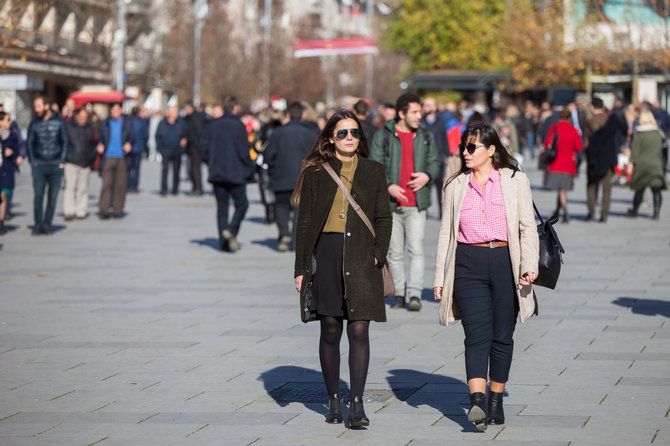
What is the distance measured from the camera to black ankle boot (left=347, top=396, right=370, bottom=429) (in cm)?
662

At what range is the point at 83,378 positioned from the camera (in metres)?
8.04

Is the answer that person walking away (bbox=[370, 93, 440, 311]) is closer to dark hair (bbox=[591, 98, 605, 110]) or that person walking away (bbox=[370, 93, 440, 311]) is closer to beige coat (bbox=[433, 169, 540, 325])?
beige coat (bbox=[433, 169, 540, 325])

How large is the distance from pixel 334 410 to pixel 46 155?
11747 mm

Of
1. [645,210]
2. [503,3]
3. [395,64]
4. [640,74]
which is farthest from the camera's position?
[395,64]

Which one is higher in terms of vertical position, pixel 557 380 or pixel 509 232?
pixel 509 232

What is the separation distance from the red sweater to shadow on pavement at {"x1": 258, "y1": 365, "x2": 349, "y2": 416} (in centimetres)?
1129

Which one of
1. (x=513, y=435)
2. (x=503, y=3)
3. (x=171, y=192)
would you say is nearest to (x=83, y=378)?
(x=513, y=435)

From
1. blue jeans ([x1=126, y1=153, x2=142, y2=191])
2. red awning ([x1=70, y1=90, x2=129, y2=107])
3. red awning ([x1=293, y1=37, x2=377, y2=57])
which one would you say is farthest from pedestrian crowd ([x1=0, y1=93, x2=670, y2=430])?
red awning ([x1=293, y1=37, x2=377, y2=57])

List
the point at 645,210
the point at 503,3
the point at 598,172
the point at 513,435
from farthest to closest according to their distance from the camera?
the point at 503,3 → the point at 645,210 → the point at 598,172 → the point at 513,435

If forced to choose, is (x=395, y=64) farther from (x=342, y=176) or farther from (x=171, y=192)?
(x=342, y=176)

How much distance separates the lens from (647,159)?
1955cm

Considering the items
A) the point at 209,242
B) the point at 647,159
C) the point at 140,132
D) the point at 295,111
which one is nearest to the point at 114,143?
the point at 209,242

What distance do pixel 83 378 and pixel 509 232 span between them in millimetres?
2960

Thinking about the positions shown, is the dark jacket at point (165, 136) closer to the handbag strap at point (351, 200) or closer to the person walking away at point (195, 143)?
the person walking away at point (195, 143)
